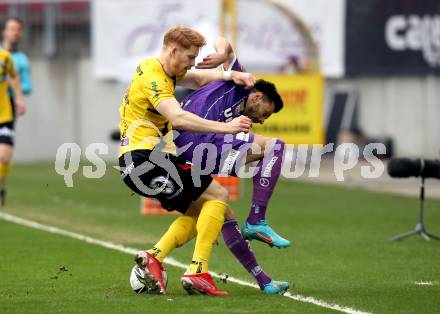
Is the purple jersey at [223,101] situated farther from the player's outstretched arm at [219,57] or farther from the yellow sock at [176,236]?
the yellow sock at [176,236]

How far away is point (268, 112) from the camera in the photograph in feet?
29.0

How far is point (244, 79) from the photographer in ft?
28.6

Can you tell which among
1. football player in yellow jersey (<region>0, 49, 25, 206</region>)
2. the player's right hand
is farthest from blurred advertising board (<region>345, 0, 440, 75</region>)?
the player's right hand

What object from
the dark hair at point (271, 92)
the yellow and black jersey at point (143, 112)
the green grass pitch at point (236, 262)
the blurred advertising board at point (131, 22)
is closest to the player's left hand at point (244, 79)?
the dark hair at point (271, 92)

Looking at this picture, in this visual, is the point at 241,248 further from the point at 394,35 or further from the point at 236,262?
the point at 394,35

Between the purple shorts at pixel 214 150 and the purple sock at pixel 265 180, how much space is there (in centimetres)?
23

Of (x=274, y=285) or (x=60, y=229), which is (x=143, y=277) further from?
(x=60, y=229)

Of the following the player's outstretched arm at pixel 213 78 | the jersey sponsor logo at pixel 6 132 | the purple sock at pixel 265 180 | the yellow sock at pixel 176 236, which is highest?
the player's outstretched arm at pixel 213 78

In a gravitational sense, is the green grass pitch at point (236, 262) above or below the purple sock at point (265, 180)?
below

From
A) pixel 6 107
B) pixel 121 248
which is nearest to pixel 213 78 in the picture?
pixel 121 248

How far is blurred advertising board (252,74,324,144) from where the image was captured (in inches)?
769

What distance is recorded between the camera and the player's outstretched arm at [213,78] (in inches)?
342

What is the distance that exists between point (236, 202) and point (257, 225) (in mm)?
7837

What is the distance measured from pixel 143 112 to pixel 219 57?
90cm
